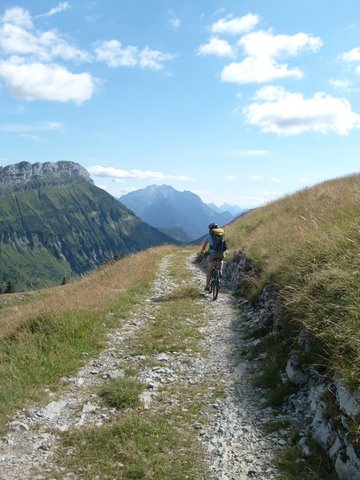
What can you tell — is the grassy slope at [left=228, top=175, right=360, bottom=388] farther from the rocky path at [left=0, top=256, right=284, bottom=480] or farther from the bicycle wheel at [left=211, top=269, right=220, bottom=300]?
the bicycle wheel at [left=211, top=269, right=220, bottom=300]

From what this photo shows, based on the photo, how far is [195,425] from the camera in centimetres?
733

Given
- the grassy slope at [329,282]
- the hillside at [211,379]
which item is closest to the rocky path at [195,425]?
the hillside at [211,379]

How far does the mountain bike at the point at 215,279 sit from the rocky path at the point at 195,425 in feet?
17.1

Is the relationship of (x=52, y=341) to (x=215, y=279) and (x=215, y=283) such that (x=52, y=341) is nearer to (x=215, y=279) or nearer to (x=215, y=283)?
(x=215, y=283)

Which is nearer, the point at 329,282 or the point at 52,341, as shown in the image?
the point at 329,282

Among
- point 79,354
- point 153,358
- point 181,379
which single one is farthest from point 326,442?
point 79,354

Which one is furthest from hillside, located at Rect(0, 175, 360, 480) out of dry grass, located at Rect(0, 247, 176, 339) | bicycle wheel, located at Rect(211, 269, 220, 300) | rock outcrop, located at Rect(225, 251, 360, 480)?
bicycle wheel, located at Rect(211, 269, 220, 300)

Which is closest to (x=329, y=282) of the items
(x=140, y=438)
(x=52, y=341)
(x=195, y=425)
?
(x=195, y=425)

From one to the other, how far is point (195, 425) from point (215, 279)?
10.7 meters

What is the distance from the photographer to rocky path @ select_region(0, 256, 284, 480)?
6.15m

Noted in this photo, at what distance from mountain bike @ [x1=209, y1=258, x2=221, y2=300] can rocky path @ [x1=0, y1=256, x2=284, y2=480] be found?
17.1 ft

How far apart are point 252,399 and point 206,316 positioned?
6.76 m

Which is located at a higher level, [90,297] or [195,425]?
[90,297]

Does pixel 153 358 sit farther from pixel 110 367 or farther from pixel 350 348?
pixel 350 348
